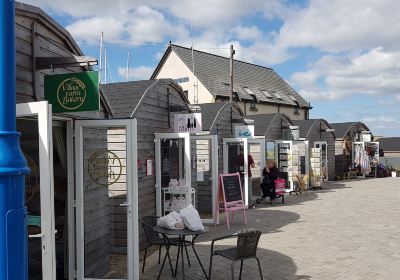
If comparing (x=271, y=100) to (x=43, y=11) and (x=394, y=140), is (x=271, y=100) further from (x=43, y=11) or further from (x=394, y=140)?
(x=43, y=11)

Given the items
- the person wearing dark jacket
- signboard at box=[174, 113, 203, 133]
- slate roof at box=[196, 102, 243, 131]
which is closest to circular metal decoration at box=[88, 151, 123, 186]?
signboard at box=[174, 113, 203, 133]

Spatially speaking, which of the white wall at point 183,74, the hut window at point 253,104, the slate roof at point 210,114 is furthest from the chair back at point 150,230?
the hut window at point 253,104

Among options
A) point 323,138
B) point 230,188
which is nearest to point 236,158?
point 230,188

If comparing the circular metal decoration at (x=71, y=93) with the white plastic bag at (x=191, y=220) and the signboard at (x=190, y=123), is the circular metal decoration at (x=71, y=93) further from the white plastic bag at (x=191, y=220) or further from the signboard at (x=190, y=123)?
the signboard at (x=190, y=123)

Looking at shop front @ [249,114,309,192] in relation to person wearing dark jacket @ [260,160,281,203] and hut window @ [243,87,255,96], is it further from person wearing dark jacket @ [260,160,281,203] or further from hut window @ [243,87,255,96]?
hut window @ [243,87,255,96]

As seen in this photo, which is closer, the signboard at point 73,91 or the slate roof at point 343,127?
the signboard at point 73,91

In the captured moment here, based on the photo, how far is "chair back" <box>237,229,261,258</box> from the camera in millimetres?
5477

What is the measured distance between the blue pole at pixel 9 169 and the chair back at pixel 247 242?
3.43m

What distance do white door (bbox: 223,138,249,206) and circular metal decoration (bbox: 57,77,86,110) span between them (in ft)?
27.5

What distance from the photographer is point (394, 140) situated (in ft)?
135

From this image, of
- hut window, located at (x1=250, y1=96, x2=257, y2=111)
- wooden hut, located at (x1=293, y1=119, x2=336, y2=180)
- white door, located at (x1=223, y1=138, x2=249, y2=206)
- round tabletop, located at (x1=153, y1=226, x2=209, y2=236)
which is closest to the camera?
round tabletop, located at (x1=153, y1=226, x2=209, y2=236)

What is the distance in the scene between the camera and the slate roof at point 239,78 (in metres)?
28.4

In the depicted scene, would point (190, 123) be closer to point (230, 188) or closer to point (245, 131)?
point (230, 188)

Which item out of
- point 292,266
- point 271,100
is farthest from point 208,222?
point 271,100
